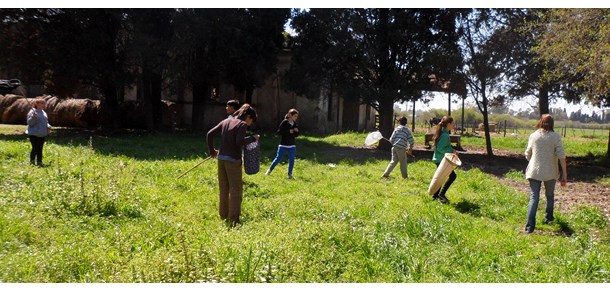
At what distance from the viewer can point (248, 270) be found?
161 inches

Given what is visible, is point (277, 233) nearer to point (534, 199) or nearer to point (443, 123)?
point (534, 199)

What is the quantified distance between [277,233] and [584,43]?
8430 millimetres

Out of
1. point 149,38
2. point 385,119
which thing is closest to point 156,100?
point 149,38

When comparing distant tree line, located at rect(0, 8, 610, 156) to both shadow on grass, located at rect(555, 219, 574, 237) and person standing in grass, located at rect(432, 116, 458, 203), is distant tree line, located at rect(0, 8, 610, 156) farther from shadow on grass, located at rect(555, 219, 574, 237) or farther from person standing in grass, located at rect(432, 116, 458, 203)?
shadow on grass, located at rect(555, 219, 574, 237)

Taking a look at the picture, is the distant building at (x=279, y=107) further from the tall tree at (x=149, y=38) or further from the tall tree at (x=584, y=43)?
the tall tree at (x=584, y=43)

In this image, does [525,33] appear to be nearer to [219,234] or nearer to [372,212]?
[372,212]

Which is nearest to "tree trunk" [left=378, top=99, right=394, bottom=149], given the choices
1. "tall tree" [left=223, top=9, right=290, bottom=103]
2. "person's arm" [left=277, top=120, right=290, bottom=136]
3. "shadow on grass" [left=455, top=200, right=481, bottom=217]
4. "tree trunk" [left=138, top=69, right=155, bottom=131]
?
"tall tree" [left=223, top=9, right=290, bottom=103]

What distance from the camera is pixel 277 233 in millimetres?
5473

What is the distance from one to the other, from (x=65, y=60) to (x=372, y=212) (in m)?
14.3

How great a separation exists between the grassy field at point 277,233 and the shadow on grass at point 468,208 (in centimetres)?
2

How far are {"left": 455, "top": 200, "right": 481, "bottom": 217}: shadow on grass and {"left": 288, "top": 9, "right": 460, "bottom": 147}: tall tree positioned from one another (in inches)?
364

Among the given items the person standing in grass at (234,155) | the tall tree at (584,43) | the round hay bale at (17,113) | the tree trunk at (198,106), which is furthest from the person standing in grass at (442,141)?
the round hay bale at (17,113)

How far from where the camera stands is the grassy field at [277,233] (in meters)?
4.32
